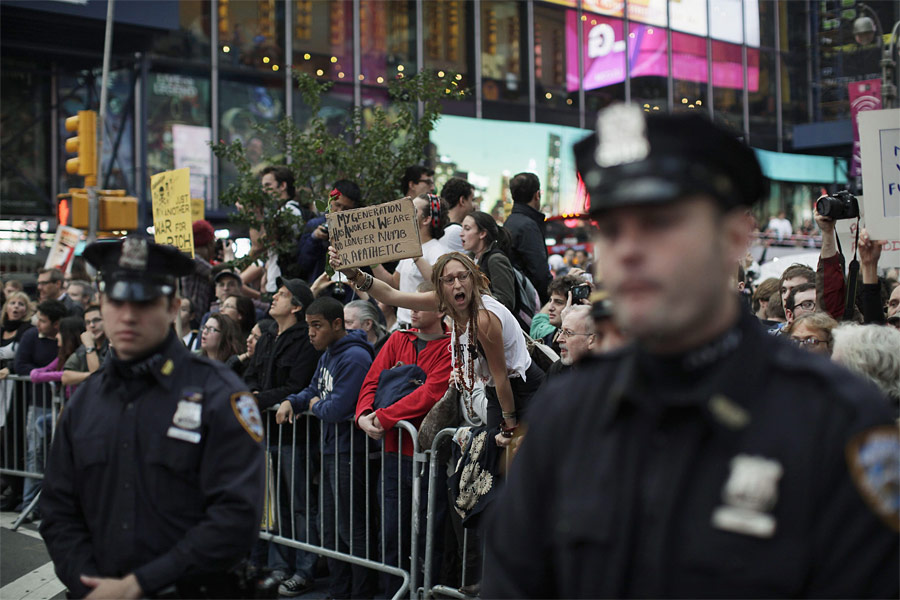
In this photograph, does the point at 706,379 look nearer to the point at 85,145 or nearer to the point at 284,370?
the point at 284,370

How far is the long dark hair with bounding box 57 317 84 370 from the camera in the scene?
967 centimetres

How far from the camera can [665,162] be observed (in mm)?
1824

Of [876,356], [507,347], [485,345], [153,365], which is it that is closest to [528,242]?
[507,347]

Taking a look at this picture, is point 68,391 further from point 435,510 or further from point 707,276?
point 707,276

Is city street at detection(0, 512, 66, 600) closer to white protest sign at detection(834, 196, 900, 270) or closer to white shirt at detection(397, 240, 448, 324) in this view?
white shirt at detection(397, 240, 448, 324)

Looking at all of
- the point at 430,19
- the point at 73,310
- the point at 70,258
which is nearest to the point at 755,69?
the point at 430,19

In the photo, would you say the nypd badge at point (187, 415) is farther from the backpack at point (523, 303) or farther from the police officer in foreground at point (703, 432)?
the backpack at point (523, 303)

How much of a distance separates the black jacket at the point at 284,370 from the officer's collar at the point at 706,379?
5.86m

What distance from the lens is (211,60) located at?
23203 mm

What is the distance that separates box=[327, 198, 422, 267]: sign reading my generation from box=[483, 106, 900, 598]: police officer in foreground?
15.7ft

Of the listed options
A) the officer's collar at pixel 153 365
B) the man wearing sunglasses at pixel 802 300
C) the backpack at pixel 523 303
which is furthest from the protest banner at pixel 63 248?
the officer's collar at pixel 153 365

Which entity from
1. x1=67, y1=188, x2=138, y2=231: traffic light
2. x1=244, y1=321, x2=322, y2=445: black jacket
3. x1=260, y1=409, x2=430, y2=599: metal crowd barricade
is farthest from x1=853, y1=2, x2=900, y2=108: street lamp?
x1=260, y1=409, x2=430, y2=599: metal crowd barricade

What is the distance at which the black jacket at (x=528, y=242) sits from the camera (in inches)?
323

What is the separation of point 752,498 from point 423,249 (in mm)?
6408
